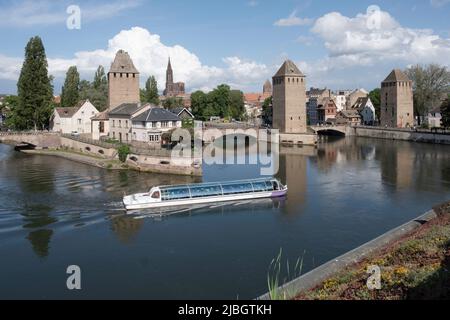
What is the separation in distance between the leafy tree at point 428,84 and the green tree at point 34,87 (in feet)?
178

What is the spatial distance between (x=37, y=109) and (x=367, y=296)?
46.3 m

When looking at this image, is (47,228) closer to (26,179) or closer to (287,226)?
(287,226)

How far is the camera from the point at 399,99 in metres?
72.1

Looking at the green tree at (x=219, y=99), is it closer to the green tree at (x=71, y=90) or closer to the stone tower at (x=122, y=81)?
the green tree at (x=71, y=90)

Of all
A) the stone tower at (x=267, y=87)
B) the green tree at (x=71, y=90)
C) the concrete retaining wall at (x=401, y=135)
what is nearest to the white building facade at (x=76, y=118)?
the green tree at (x=71, y=90)

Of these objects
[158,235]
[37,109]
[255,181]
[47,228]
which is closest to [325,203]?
[255,181]

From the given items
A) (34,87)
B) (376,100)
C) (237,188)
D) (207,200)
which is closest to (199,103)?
(376,100)

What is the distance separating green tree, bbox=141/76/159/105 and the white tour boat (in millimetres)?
49374

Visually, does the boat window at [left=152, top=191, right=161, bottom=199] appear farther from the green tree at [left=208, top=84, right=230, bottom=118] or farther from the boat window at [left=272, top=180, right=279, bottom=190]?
the green tree at [left=208, top=84, right=230, bottom=118]

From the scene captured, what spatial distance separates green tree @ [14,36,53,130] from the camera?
4922 cm

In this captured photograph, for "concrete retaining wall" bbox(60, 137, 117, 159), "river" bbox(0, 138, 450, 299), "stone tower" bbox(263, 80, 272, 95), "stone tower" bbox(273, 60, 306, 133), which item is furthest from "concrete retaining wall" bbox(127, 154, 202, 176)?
"stone tower" bbox(263, 80, 272, 95)

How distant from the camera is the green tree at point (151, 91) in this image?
76.4 metres

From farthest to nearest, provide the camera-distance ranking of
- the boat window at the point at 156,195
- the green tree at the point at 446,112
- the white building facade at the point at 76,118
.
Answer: the green tree at the point at 446,112
the white building facade at the point at 76,118
the boat window at the point at 156,195
